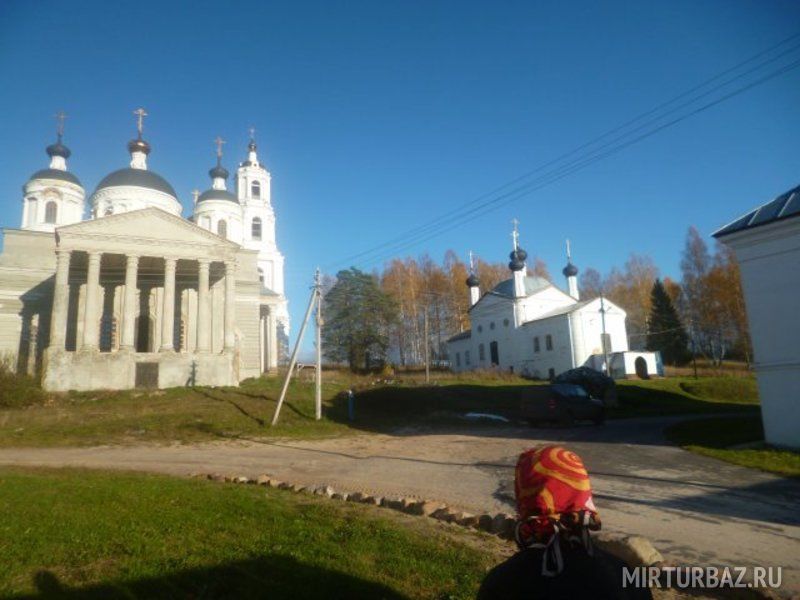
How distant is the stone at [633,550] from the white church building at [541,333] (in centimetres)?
3859

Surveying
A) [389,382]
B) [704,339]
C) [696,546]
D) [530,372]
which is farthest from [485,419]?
[704,339]

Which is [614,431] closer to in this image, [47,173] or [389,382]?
[389,382]

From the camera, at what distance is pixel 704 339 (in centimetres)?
5600

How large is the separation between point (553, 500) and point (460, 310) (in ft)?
203

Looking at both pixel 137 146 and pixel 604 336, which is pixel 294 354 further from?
pixel 137 146

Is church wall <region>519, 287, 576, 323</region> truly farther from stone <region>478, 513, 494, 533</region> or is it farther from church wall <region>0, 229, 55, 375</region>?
stone <region>478, 513, 494, 533</region>

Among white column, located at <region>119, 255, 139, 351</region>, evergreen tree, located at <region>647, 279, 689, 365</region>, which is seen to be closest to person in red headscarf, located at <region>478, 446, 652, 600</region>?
white column, located at <region>119, 255, 139, 351</region>

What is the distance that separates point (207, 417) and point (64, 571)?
17.6 m

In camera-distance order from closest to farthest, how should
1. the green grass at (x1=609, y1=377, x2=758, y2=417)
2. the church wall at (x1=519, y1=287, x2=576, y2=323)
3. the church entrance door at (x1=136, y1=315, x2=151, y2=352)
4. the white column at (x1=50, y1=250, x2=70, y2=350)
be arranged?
the green grass at (x1=609, y1=377, x2=758, y2=417) < the white column at (x1=50, y1=250, x2=70, y2=350) < the church entrance door at (x1=136, y1=315, x2=151, y2=352) < the church wall at (x1=519, y1=287, x2=576, y2=323)

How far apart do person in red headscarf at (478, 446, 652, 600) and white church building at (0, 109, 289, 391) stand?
102 feet

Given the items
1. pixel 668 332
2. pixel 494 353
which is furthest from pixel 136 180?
pixel 668 332

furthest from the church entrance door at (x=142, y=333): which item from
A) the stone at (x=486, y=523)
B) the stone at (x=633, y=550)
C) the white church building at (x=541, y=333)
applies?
the stone at (x=633, y=550)

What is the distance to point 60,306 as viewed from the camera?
95.7 feet

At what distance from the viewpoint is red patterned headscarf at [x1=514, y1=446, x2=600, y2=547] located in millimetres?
2070
